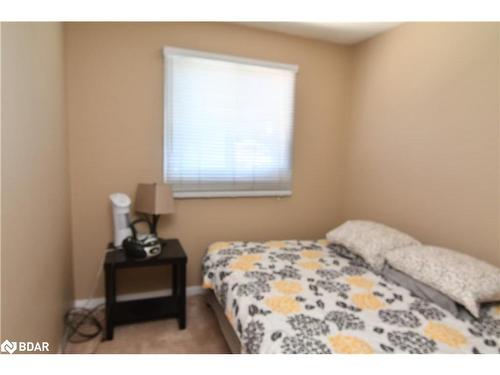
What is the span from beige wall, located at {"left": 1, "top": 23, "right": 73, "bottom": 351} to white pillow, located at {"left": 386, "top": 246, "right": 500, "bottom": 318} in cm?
188

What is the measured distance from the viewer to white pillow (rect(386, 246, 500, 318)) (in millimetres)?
1399

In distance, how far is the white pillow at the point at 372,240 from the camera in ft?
6.37

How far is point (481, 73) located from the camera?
70.2 inches

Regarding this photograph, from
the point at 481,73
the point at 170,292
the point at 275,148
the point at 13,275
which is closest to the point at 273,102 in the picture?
the point at 275,148

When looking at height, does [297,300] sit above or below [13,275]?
below

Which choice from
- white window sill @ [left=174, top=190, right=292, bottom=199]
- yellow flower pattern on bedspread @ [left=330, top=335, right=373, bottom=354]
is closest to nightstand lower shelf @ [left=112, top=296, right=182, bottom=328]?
white window sill @ [left=174, top=190, right=292, bottom=199]

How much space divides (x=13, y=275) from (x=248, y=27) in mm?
2442

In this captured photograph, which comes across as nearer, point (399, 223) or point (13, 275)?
point (13, 275)

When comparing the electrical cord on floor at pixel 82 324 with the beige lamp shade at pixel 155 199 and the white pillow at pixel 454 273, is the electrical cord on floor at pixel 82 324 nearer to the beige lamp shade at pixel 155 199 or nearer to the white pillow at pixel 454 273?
the beige lamp shade at pixel 155 199

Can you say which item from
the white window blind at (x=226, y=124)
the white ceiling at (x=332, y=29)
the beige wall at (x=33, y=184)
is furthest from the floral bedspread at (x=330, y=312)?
the white ceiling at (x=332, y=29)

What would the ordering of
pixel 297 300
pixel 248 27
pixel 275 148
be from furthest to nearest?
pixel 275 148 < pixel 248 27 < pixel 297 300

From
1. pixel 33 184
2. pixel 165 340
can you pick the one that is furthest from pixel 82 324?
pixel 33 184
